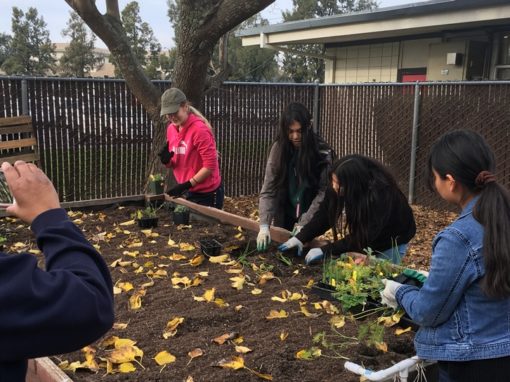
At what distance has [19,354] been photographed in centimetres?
95

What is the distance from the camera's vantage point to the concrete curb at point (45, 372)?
2033 millimetres

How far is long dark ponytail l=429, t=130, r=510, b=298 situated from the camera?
163 centimetres

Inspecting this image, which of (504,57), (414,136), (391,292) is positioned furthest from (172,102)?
(504,57)

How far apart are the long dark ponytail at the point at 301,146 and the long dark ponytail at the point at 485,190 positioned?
72.2 inches

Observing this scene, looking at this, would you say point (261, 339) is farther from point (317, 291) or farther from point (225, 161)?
point (225, 161)

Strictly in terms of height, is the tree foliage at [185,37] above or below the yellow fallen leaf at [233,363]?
above

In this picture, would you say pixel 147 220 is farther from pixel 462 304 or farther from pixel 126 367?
pixel 462 304

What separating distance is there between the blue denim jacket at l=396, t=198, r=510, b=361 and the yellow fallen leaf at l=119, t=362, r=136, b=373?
1.19 metres

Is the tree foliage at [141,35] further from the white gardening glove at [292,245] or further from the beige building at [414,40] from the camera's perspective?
the white gardening glove at [292,245]

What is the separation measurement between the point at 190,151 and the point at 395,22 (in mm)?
7923

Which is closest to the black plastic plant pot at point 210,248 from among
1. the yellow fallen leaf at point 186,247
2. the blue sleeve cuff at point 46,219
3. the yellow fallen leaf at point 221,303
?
the yellow fallen leaf at point 186,247

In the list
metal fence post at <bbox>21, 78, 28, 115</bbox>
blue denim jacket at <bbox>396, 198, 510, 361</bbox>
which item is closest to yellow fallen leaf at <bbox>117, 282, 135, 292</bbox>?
blue denim jacket at <bbox>396, 198, 510, 361</bbox>

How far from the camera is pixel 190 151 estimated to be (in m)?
4.58

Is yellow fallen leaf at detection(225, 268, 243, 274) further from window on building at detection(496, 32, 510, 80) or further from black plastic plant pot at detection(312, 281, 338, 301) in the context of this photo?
window on building at detection(496, 32, 510, 80)
